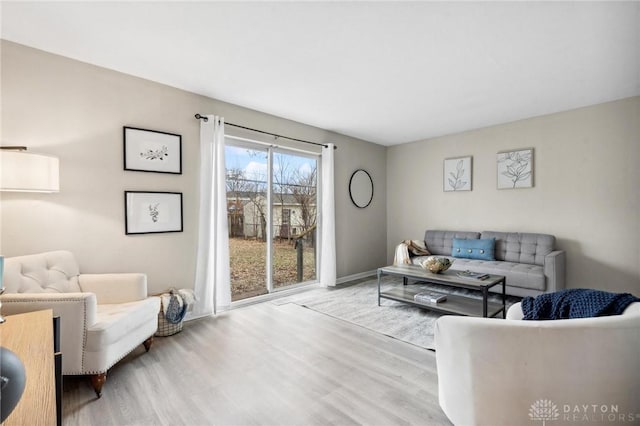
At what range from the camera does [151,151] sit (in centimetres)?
289

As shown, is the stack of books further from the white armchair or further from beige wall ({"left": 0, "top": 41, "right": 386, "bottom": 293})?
beige wall ({"left": 0, "top": 41, "right": 386, "bottom": 293})

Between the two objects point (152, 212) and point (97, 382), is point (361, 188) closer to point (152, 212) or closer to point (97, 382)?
point (152, 212)

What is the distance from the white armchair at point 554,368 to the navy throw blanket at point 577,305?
2.8 inches

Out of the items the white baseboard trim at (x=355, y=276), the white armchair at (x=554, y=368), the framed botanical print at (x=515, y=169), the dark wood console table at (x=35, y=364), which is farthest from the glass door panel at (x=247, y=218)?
the framed botanical print at (x=515, y=169)

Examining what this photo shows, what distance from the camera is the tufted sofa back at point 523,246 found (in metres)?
3.74

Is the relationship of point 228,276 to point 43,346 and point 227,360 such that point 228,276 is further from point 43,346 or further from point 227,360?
point 43,346

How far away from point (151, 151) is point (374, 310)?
295 cm

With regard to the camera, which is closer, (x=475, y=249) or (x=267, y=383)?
(x=267, y=383)

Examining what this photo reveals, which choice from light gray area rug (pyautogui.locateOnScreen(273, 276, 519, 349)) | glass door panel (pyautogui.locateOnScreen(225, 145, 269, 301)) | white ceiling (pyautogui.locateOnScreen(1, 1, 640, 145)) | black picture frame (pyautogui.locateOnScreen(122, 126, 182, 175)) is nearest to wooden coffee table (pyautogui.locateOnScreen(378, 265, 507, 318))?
light gray area rug (pyautogui.locateOnScreen(273, 276, 519, 349))

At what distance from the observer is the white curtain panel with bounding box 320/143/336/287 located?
14.5 ft

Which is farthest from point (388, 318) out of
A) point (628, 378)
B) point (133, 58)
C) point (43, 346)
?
point (133, 58)

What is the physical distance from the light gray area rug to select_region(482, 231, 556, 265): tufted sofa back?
0.58 metres

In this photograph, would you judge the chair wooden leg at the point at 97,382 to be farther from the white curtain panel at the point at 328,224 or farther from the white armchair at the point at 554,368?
the white curtain panel at the point at 328,224

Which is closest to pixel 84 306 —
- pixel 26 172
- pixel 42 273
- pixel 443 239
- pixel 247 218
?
pixel 42 273
